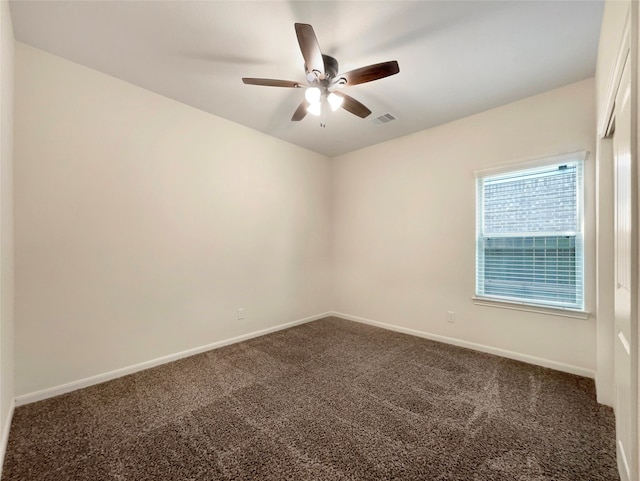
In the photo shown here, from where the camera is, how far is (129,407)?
79.8 inches

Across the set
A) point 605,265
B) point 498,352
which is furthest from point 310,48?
point 498,352

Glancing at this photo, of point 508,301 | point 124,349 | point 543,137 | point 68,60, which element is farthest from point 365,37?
point 124,349

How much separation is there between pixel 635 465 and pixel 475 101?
2.96m

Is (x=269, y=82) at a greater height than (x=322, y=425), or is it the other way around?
(x=269, y=82)

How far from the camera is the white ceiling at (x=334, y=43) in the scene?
69.4 inches

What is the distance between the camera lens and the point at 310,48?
5.62 ft

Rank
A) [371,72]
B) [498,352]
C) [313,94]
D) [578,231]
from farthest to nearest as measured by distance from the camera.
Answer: [498,352] → [578,231] → [313,94] → [371,72]

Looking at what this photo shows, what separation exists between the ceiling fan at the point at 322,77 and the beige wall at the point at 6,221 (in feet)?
4.65

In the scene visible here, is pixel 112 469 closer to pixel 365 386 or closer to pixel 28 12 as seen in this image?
pixel 365 386

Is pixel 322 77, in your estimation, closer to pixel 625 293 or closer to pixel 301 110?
pixel 301 110

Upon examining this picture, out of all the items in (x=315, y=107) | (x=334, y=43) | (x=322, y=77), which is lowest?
(x=315, y=107)

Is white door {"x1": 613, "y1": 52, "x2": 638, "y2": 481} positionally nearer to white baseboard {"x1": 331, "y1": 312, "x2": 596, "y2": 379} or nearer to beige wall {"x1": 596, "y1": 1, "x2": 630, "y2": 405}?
beige wall {"x1": 596, "y1": 1, "x2": 630, "y2": 405}

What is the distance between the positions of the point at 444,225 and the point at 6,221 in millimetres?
3900

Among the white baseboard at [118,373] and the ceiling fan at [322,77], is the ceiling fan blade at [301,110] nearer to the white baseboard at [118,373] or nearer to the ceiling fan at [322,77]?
the ceiling fan at [322,77]
